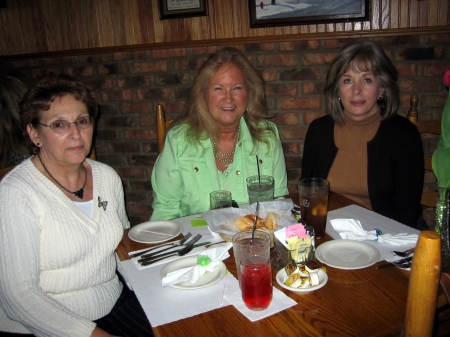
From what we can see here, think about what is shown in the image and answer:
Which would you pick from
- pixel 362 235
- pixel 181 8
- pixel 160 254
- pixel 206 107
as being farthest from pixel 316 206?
pixel 181 8

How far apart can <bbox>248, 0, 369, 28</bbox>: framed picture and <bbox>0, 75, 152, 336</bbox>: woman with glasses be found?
1303 mm

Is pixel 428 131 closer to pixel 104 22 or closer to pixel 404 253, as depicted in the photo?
pixel 404 253

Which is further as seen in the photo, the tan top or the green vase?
the tan top

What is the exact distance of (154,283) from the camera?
104cm

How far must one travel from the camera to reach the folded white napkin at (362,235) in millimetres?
1182

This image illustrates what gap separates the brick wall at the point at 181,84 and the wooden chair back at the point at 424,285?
1908 mm

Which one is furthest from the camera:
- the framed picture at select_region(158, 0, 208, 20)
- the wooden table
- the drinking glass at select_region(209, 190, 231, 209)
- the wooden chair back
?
the framed picture at select_region(158, 0, 208, 20)

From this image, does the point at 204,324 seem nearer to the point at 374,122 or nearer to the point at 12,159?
the point at 12,159

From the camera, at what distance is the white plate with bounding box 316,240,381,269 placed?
1.07m

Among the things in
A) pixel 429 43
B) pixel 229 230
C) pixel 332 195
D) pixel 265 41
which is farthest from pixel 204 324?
pixel 429 43

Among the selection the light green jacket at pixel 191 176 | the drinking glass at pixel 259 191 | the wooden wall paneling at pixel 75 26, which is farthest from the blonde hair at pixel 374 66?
the wooden wall paneling at pixel 75 26

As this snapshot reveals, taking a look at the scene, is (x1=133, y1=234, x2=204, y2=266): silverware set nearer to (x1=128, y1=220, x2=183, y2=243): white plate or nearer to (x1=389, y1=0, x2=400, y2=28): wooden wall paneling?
(x1=128, y1=220, x2=183, y2=243): white plate

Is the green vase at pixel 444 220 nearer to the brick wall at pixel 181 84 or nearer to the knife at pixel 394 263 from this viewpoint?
the knife at pixel 394 263

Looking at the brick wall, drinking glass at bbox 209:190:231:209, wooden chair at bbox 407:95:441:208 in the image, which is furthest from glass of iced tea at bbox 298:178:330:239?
the brick wall
